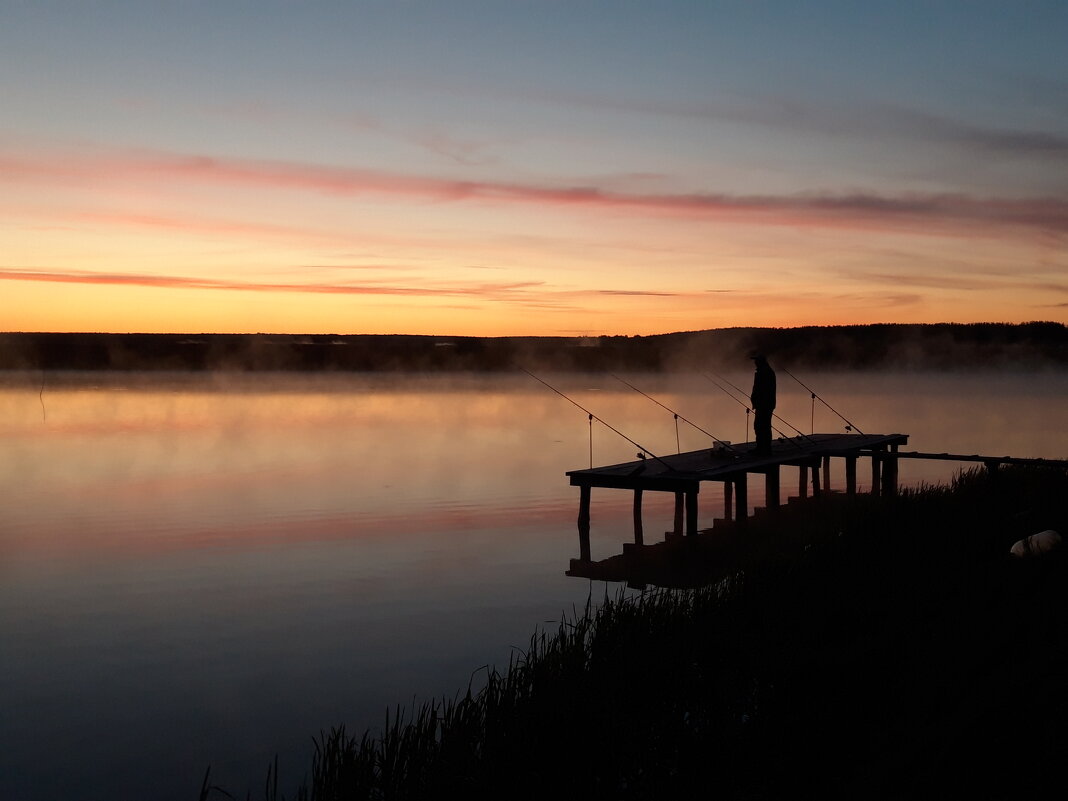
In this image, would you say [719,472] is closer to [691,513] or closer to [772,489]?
[691,513]

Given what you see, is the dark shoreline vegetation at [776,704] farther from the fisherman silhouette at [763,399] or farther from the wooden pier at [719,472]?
the fisherman silhouette at [763,399]

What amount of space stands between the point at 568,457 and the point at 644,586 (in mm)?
18779

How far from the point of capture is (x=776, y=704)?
7.45m

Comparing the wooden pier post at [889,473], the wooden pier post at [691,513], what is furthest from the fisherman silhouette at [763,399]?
the wooden pier post at [889,473]

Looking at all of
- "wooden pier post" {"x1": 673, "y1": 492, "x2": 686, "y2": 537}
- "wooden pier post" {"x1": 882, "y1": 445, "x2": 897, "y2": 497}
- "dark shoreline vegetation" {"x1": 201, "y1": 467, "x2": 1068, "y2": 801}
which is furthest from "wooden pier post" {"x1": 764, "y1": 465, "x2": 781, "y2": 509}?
"dark shoreline vegetation" {"x1": 201, "y1": 467, "x2": 1068, "y2": 801}

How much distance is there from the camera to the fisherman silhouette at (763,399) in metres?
18.3

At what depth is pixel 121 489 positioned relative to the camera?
977 inches

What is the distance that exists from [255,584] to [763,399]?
30.9ft

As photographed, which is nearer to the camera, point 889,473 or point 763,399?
point 763,399

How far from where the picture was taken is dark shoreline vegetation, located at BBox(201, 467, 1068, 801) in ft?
20.3

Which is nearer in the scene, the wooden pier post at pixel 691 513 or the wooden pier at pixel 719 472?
the wooden pier post at pixel 691 513

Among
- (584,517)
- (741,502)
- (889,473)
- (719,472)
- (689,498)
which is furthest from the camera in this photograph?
(889,473)

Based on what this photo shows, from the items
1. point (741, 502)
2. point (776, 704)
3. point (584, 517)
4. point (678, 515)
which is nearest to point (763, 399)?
point (741, 502)

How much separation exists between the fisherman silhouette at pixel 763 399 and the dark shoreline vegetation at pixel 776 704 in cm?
690
